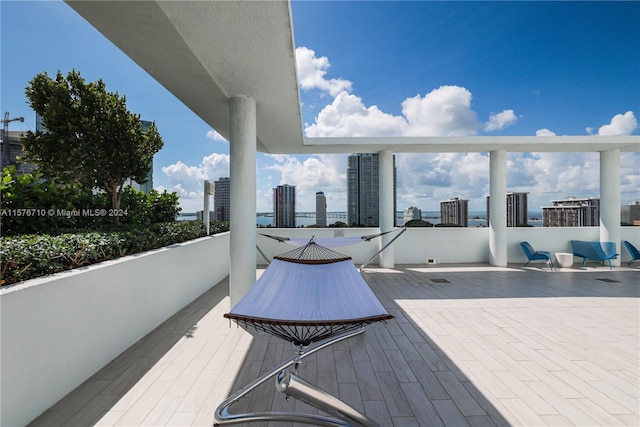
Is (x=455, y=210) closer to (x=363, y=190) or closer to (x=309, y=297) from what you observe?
(x=363, y=190)

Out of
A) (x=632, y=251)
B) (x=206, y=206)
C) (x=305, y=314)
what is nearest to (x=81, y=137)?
(x=206, y=206)

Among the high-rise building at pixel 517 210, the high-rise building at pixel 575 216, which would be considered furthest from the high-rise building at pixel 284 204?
the high-rise building at pixel 575 216

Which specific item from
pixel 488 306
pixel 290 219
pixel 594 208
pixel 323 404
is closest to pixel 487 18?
pixel 594 208

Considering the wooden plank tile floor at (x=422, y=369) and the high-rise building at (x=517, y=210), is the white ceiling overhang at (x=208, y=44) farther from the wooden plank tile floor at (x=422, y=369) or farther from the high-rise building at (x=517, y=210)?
the high-rise building at (x=517, y=210)

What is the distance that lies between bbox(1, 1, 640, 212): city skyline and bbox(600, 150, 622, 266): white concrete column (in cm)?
20

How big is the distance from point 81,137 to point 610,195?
431 inches

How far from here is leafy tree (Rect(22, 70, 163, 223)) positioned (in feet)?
14.5

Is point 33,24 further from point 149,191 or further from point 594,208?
point 594,208

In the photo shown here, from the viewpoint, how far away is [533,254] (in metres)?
6.43

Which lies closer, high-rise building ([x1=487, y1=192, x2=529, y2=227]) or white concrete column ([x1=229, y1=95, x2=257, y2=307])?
white concrete column ([x1=229, y1=95, x2=257, y2=307])

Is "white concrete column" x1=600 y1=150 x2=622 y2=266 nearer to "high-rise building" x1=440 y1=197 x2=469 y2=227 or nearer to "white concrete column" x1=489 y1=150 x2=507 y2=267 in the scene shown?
"white concrete column" x1=489 y1=150 x2=507 y2=267

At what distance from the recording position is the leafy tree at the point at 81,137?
4.42 m

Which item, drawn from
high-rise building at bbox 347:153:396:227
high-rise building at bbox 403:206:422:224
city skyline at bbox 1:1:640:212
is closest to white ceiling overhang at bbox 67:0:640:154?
city skyline at bbox 1:1:640:212

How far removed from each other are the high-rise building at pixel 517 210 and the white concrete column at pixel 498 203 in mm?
1414
